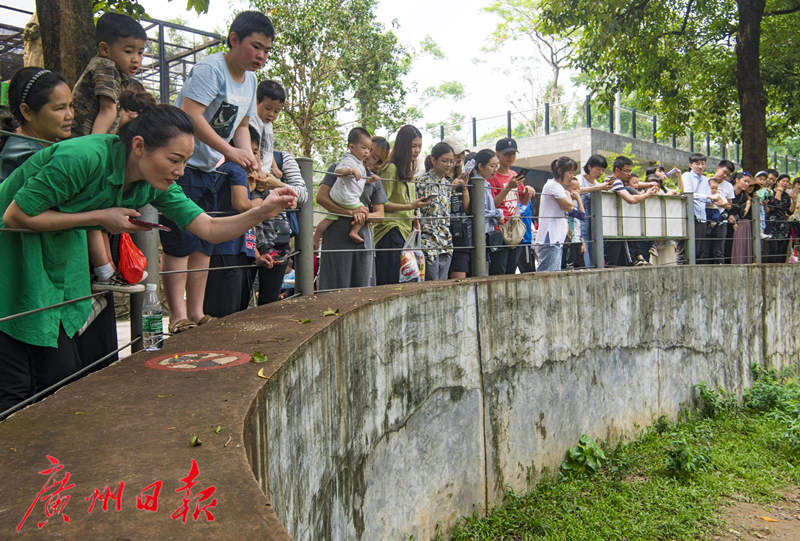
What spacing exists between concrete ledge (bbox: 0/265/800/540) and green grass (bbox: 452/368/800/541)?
0.21 metres

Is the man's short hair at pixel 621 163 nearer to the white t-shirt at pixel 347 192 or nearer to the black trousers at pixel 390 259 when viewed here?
the black trousers at pixel 390 259

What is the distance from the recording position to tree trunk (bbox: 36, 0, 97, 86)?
4.65m

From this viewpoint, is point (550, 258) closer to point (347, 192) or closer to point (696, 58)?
point (347, 192)

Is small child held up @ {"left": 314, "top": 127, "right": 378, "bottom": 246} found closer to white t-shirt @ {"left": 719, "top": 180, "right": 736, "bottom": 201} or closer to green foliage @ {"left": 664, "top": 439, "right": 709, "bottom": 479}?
green foliage @ {"left": 664, "top": 439, "right": 709, "bottom": 479}

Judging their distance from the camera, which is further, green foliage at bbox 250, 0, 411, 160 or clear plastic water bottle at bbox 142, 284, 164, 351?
green foliage at bbox 250, 0, 411, 160

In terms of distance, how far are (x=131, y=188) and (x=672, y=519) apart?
15.6ft

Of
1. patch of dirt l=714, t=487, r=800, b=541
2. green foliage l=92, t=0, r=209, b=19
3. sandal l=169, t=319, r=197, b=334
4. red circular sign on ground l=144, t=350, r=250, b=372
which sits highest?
green foliage l=92, t=0, r=209, b=19

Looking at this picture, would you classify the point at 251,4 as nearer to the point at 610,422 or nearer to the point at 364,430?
Result: the point at 610,422

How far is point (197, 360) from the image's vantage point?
2.60 metres

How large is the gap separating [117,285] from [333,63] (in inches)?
531

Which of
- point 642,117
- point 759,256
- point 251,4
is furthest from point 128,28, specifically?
point 642,117

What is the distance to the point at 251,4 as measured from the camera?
14.7m

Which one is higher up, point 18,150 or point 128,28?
point 128,28

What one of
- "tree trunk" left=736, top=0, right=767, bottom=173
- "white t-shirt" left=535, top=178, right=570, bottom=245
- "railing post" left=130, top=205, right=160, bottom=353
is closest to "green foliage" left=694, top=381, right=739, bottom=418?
"white t-shirt" left=535, top=178, right=570, bottom=245
